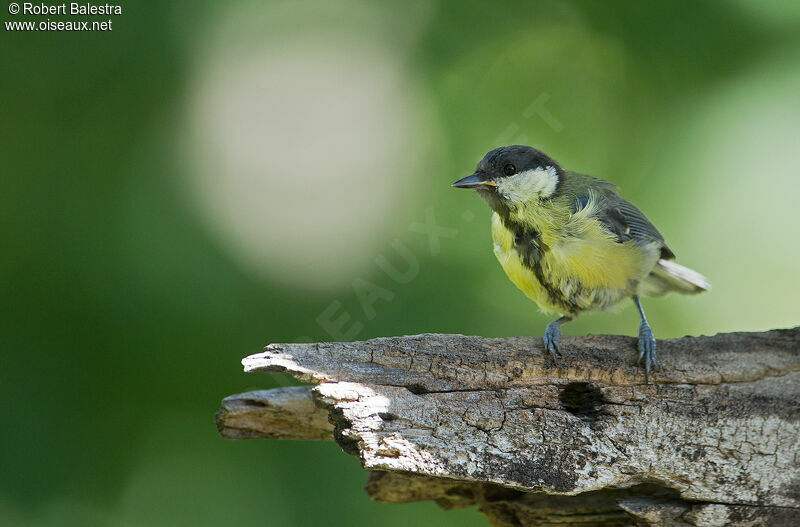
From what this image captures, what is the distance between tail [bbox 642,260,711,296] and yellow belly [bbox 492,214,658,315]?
0.75 feet

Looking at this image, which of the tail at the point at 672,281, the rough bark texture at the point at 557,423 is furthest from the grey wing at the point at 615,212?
the rough bark texture at the point at 557,423

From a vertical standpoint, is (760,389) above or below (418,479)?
above

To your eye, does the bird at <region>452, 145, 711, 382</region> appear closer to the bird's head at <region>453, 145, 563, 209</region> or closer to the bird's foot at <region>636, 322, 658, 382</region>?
the bird's head at <region>453, 145, 563, 209</region>

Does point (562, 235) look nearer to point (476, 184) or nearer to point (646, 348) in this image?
point (476, 184)

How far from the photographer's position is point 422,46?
3.46 meters

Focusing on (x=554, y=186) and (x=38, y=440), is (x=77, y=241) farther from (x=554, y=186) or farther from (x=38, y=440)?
(x=554, y=186)

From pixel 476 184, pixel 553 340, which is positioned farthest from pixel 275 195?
pixel 553 340

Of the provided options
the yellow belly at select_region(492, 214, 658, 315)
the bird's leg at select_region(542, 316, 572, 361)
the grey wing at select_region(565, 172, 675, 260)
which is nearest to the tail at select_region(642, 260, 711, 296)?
the grey wing at select_region(565, 172, 675, 260)

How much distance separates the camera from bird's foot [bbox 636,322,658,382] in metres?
2.11

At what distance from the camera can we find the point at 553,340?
2.16 metres

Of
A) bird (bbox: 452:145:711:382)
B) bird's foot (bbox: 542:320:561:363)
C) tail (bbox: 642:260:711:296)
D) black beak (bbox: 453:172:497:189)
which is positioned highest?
black beak (bbox: 453:172:497:189)

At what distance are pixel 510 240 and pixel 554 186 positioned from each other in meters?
0.31

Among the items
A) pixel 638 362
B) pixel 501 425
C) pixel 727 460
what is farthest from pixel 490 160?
pixel 727 460

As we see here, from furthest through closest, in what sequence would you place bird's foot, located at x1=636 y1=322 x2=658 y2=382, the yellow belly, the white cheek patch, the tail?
the tail → the white cheek patch → the yellow belly → bird's foot, located at x1=636 y1=322 x2=658 y2=382
